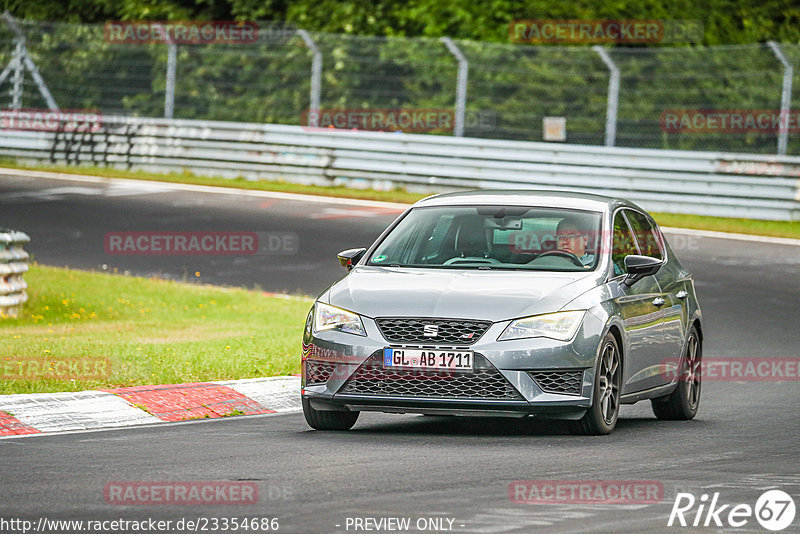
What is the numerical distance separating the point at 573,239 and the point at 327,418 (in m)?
2.05

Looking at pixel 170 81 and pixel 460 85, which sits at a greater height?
pixel 460 85

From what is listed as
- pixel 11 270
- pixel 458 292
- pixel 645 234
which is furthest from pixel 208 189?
pixel 458 292

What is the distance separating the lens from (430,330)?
31.2ft

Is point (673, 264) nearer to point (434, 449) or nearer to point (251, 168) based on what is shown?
point (434, 449)

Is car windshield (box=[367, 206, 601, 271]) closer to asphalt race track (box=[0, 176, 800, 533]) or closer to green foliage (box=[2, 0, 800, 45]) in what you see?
asphalt race track (box=[0, 176, 800, 533])

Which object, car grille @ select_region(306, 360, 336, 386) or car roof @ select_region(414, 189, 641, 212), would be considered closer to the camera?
car grille @ select_region(306, 360, 336, 386)

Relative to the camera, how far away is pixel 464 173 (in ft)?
88.0

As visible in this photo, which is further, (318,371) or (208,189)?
(208,189)

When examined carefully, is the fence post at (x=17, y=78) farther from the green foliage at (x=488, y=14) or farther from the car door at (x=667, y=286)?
the car door at (x=667, y=286)

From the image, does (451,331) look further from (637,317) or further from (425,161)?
(425,161)

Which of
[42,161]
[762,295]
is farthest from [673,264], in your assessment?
[42,161]

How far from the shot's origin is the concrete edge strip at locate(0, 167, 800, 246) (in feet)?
77.5

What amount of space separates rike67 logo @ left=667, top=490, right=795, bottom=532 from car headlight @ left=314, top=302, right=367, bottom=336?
2583 millimetres

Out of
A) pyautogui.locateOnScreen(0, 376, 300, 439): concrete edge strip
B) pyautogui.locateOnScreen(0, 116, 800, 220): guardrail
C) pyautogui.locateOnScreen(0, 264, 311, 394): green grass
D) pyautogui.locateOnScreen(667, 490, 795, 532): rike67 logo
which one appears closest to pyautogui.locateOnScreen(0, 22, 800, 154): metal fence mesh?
pyautogui.locateOnScreen(0, 116, 800, 220): guardrail
